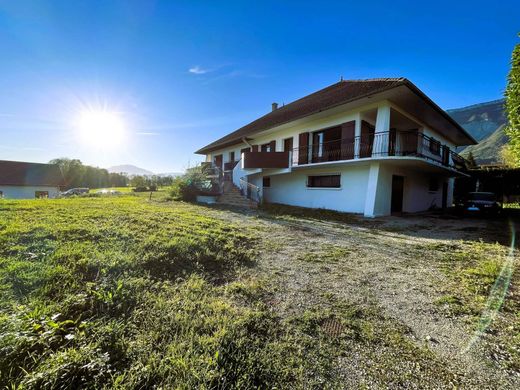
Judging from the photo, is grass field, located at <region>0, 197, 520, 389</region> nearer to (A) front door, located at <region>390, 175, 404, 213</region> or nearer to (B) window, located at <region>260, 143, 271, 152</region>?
(A) front door, located at <region>390, 175, 404, 213</region>

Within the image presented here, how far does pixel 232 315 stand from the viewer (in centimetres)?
258

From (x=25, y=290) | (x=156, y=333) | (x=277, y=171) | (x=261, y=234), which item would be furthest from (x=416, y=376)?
(x=277, y=171)

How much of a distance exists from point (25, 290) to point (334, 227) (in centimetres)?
781

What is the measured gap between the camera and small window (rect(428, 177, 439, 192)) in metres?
16.4

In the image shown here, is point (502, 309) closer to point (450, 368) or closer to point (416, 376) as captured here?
point (450, 368)

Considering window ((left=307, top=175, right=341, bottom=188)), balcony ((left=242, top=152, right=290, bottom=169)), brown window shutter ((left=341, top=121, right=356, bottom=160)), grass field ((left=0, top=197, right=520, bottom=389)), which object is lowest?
grass field ((left=0, top=197, right=520, bottom=389))

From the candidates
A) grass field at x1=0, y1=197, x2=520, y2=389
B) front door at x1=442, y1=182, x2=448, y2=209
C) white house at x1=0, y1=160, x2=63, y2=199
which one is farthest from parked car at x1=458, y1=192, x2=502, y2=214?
white house at x1=0, y1=160, x2=63, y2=199

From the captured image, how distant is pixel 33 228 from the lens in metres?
4.80

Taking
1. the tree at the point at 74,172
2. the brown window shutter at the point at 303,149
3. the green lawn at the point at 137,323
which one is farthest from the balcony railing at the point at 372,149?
the tree at the point at 74,172

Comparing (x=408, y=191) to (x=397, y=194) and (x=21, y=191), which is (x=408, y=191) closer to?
(x=397, y=194)

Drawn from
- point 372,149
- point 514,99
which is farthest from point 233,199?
point 514,99

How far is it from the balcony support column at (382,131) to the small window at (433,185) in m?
9.00

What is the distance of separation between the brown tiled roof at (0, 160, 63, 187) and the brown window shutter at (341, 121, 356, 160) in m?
35.4

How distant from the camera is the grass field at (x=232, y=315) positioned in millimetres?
1772
